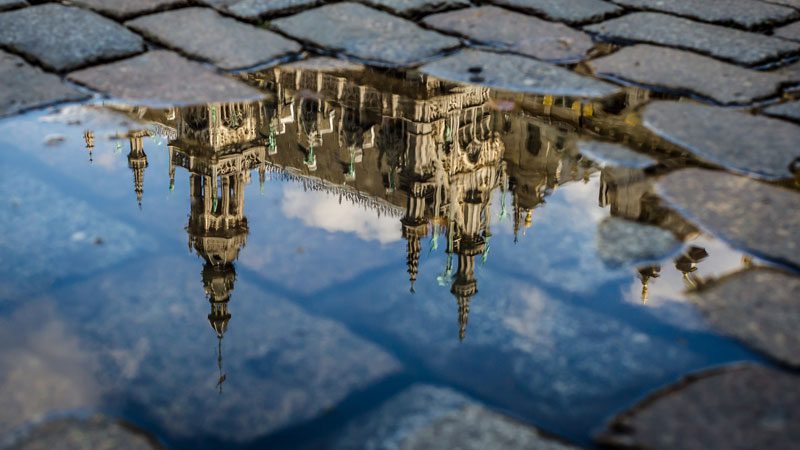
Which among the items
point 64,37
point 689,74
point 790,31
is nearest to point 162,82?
point 64,37

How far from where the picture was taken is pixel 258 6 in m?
3.92

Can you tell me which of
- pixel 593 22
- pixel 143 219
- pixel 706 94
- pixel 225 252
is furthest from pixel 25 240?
pixel 593 22

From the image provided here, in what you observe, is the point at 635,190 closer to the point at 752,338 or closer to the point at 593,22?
the point at 752,338

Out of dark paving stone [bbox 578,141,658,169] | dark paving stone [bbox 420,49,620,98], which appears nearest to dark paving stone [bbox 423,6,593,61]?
dark paving stone [bbox 420,49,620,98]

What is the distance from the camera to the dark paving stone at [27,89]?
2.95 m

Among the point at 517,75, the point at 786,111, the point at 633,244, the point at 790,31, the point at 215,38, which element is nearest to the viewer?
the point at 633,244

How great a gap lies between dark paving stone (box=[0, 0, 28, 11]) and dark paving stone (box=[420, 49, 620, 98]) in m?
1.92

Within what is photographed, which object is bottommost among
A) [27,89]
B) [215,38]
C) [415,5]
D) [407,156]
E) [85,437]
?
[85,437]

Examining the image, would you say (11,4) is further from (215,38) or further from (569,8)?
(569,8)

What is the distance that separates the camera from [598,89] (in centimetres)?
330

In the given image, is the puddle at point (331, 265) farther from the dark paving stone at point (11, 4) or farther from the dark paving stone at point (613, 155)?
the dark paving stone at point (11, 4)

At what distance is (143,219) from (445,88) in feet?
4.45

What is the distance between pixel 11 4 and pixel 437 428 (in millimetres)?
3182

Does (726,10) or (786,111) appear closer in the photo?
(786,111)
